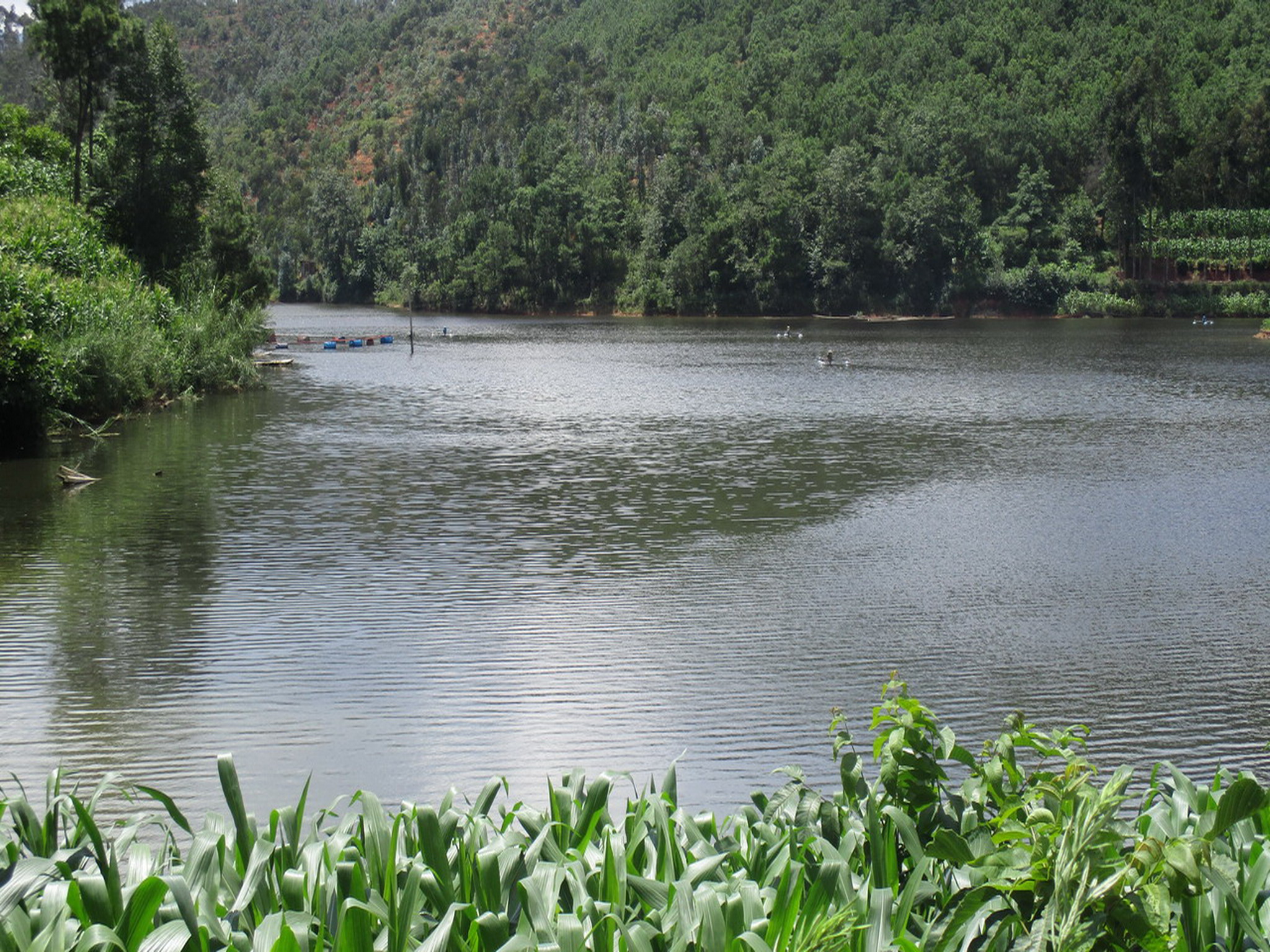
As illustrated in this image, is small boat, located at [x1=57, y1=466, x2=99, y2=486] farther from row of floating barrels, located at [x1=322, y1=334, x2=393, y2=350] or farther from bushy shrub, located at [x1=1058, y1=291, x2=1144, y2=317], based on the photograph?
bushy shrub, located at [x1=1058, y1=291, x2=1144, y2=317]

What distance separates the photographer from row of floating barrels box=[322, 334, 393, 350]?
55.3 m

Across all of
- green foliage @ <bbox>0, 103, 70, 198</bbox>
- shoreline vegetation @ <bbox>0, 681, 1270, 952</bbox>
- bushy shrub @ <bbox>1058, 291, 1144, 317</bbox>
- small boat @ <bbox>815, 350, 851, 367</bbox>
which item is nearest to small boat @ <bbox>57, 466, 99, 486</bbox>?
shoreline vegetation @ <bbox>0, 681, 1270, 952</bbox>

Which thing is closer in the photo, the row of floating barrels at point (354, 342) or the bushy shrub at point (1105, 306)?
the row of floating barrels at point (354, 342)

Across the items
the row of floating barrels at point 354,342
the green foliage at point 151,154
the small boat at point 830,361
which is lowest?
the small boat at point 830,361

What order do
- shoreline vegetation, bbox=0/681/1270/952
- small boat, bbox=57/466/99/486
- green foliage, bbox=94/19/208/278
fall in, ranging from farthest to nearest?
green foliage, bbox=94/19/208/278
small boat, bbox=57/466/99/486
shoreline vegetation, bbox=0/681/1270/952

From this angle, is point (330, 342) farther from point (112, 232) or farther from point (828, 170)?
point (828, 170)

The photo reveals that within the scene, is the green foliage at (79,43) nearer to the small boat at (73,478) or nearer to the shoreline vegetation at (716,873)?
the small boat at (73,478)

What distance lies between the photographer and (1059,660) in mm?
10375

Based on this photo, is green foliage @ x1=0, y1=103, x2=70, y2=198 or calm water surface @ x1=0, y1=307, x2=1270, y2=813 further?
green foliage @ x1=0, y1=103, x2=70, y2=198

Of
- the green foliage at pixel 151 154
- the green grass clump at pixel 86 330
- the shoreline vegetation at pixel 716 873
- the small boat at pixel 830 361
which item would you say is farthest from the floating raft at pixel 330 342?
the shoreline vegetation at pixel 716 873

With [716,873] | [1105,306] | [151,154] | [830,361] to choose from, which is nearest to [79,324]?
[151,154]

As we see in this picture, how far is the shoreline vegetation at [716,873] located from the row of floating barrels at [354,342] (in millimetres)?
51775

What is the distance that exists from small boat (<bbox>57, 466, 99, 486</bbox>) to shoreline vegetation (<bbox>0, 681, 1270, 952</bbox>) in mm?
15081

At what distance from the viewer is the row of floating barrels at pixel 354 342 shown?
55297 millimetres
